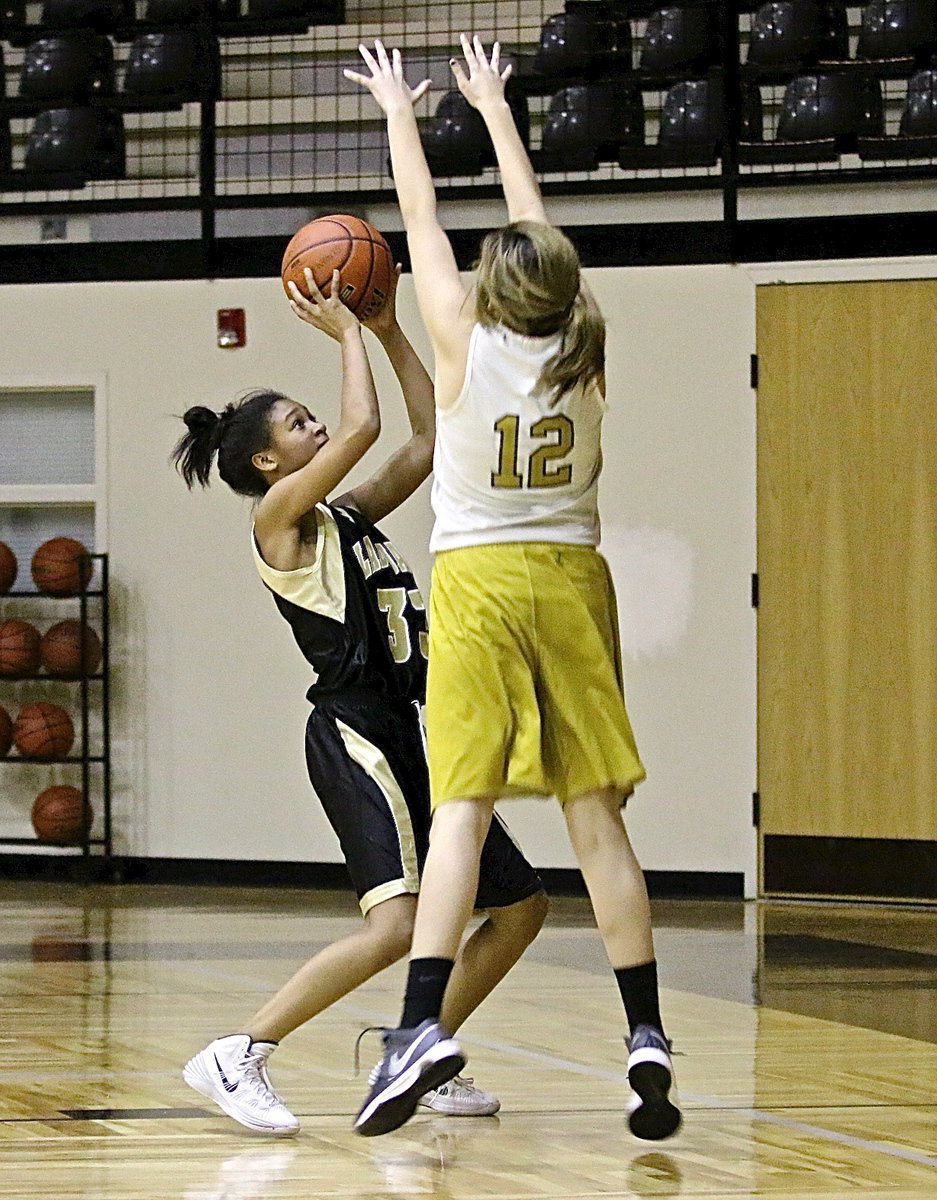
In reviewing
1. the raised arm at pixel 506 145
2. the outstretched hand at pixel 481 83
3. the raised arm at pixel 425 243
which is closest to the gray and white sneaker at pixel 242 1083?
the raised arm at pixel 425 243

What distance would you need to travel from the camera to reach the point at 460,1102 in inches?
134

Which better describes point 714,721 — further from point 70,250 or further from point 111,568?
point 70,250

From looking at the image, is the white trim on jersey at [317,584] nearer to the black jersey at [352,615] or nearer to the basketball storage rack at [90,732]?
the black jersey at [352,615]

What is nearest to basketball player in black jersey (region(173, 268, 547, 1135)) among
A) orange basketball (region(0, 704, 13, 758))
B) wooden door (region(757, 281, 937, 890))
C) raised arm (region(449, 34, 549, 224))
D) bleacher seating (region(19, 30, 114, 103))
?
raised arm (region(449, 34, 549, 224))

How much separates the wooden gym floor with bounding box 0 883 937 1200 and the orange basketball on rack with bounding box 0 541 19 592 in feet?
6.40

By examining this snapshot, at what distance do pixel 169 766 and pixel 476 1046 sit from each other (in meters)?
4.48

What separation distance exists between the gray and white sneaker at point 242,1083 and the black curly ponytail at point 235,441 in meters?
1.02

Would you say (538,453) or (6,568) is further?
(6,568)

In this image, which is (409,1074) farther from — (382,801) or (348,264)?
(348,264)

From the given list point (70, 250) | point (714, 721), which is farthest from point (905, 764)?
point (70, 250)

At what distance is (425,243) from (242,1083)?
1.44 metres

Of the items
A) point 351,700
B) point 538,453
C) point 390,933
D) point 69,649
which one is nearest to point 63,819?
point 69,649

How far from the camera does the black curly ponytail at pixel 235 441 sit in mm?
3527

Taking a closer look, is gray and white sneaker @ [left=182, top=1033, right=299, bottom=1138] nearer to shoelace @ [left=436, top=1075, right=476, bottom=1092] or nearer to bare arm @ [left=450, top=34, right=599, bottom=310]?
shoelace @ [left=436, top=1075, right=476, bottom=1092]
